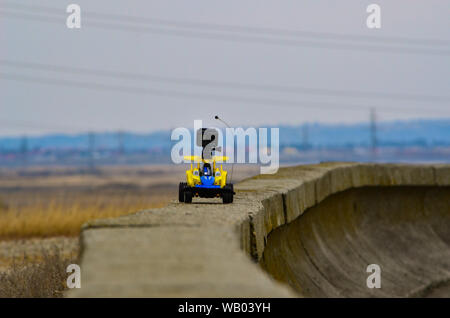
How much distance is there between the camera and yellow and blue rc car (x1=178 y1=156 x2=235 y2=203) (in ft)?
35.4

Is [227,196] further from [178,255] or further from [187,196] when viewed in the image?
[178,255]

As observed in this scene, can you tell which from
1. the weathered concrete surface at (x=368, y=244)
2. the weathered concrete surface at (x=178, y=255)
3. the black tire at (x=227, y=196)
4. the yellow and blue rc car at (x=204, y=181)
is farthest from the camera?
the weathered concrete surface at (x=368, y=244)

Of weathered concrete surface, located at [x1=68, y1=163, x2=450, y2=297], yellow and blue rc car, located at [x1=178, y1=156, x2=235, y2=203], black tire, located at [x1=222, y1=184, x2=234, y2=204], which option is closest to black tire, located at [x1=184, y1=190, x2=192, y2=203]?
yellow and blue rc car, located at [x1=178, y1=156, x2=235, y2=203]

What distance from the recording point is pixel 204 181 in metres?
10.8

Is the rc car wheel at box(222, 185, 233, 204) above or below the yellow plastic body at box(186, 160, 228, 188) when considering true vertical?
below

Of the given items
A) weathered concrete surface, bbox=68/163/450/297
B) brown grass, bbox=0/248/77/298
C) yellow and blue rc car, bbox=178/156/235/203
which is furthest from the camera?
yellow and blue rc car, bbox=178/156/235/203

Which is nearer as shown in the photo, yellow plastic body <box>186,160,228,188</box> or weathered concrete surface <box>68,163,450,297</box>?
weathered concrete surface <box>68,163,450,297</box>

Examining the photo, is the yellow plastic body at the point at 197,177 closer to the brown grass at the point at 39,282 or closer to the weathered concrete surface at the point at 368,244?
the weathered concrete surface at the point at 368,244

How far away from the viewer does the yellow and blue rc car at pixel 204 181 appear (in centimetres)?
1079

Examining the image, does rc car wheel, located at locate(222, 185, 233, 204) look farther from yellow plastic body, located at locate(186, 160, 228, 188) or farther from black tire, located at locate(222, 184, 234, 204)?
yellow plastic body, located at locate(186, 160, 228, 188)

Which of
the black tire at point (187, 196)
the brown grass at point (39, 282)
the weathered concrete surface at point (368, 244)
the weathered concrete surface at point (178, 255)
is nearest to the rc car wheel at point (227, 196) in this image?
the black tire at point (187, 196)

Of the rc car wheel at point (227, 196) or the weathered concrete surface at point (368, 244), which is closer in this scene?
the rc car wheel at point (227, 196)
